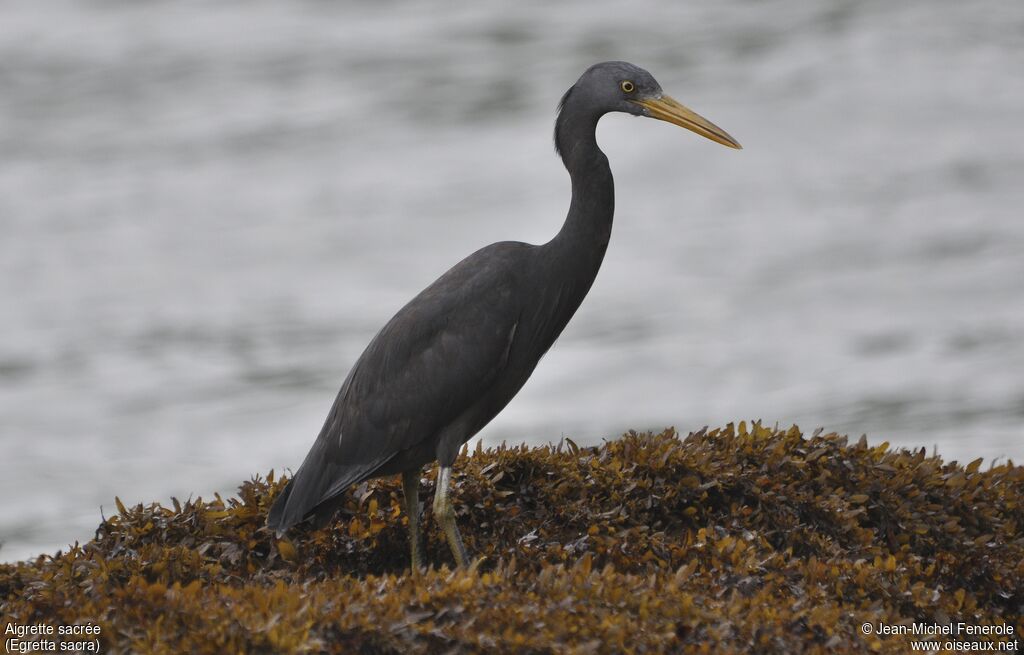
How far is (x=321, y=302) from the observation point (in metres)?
15.3

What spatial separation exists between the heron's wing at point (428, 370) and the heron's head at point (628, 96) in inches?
28.9

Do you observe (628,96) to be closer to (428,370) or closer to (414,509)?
(428,370)

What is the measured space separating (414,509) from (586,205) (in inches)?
59.4

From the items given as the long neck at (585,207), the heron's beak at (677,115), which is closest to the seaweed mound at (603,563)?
the long neck at (585,207)

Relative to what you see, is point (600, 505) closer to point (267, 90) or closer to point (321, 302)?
point (321, 302)

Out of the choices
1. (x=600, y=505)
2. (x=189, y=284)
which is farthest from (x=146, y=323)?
(x=600, y=505)

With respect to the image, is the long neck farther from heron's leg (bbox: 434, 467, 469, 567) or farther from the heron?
heron's leg (bbox: 434, 467, 469, 567)

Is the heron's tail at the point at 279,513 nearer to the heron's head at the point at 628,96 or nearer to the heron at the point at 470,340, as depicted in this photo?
the heron at the point at 470,340

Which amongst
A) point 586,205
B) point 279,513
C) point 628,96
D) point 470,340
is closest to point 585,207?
point 586,205

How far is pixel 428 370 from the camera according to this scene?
230 inches

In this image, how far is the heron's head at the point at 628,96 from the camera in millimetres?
6004

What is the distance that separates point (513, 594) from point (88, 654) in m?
1.38

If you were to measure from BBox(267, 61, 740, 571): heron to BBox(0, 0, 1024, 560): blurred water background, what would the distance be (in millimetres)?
5984

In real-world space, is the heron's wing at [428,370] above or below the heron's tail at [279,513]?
above
